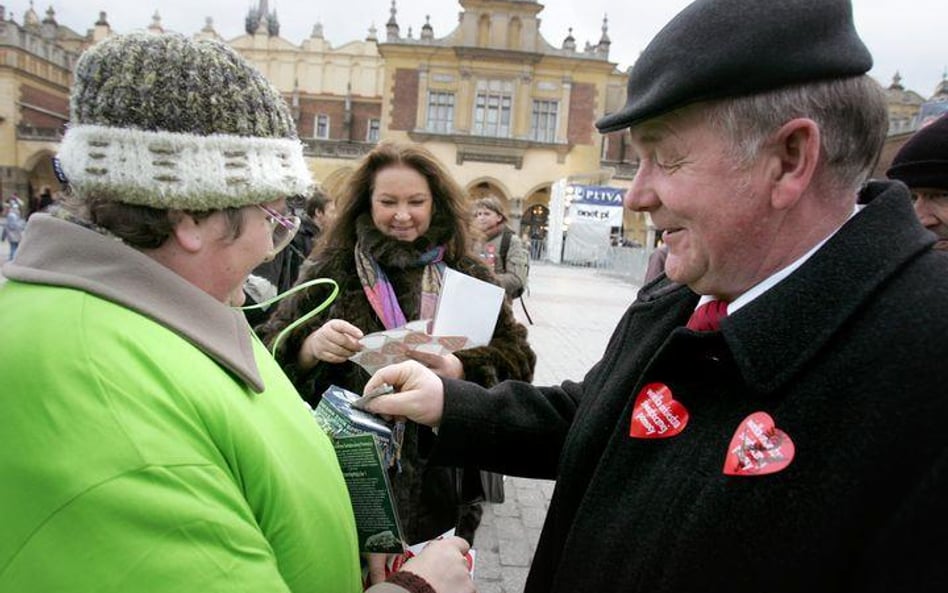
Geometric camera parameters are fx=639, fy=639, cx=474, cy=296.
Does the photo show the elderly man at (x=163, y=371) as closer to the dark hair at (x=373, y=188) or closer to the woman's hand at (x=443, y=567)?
the woman's hand at (x=443, y=567)

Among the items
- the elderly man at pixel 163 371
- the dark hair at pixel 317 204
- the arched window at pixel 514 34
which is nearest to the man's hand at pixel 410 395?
the elderly man at pixel 163 371

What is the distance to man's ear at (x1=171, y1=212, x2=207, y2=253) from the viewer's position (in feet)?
3.79

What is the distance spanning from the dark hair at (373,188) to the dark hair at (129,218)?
149cm

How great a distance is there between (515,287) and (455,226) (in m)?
3.23

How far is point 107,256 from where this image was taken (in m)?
1.07

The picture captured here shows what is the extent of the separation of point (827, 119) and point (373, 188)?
1.91 m

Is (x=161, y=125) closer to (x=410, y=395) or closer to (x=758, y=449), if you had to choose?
(x=410, y=395)

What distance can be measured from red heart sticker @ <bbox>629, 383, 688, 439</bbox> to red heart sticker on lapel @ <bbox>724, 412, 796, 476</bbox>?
0.42 feet

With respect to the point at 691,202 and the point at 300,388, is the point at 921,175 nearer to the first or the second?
the point at 691,202

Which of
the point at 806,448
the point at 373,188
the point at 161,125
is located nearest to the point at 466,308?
the point at 373,188

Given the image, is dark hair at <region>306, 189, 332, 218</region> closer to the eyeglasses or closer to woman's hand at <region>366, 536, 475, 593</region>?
the eyeglasses

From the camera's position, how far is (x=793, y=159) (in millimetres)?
1043

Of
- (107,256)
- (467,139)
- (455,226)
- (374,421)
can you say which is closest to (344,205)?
(455,226)

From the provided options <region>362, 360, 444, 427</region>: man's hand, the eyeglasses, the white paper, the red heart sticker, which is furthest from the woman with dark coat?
the red heart sticker
